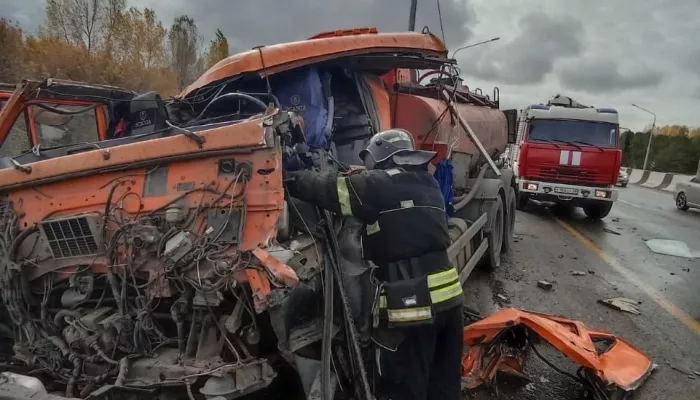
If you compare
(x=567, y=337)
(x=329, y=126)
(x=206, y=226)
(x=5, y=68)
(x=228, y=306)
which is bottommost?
(x=567, y=337)

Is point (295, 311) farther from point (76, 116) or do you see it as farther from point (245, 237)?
point (76, 116)

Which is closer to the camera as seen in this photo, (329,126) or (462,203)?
(329,126)

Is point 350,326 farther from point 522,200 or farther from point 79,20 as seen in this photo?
point 79,20

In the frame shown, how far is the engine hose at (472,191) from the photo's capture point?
610cm

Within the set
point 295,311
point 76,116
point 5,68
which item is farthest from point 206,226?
point 5,68

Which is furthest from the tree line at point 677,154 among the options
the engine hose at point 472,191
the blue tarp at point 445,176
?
the blue tarp at point 445,176

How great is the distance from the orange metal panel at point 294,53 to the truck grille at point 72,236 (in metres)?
1.42

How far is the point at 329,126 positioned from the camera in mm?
3729

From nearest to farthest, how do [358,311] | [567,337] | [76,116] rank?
[358,311]
[567,337]
[76,116]

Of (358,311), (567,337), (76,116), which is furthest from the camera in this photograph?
(76,116)

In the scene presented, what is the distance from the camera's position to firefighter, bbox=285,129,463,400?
2.84 metres

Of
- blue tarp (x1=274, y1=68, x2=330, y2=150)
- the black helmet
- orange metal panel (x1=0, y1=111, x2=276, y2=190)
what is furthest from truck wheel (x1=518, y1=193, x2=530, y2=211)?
orange metal panel (x1=0, y1=111, x2=276, y2=190)

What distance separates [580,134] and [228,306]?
10.0 metres

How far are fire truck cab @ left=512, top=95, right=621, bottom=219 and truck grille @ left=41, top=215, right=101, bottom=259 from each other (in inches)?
389
